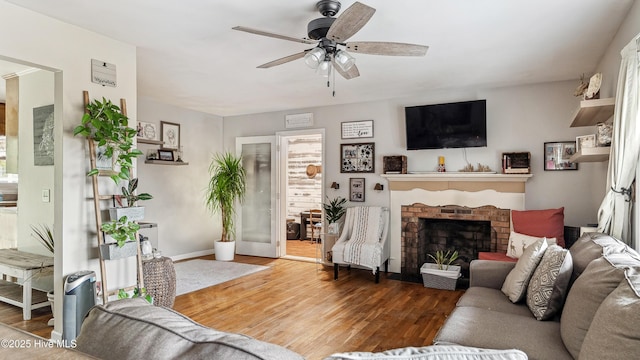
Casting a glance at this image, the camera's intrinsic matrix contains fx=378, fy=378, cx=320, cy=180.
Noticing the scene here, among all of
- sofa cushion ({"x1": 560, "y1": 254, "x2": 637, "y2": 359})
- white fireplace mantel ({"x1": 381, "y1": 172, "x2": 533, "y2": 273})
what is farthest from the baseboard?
sofa cushion ({"x1": 560, "y1": 254, "x2": 637, "y2": 359})

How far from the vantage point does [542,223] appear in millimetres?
4047

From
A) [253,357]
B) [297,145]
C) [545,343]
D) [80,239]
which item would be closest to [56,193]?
[80,239]

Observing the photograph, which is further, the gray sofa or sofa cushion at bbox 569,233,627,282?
sofa cushion at bbox 569,233,627,282

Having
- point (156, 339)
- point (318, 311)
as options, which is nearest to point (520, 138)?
point (318, 311)

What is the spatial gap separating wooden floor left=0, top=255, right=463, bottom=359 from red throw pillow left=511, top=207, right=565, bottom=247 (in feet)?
3.49

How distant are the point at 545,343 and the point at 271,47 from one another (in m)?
2.94

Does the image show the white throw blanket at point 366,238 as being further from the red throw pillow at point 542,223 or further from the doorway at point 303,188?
the doorway at point 303,188

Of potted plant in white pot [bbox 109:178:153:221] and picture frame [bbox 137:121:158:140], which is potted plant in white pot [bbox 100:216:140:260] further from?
picture frame [bbox 137:121:158:140]

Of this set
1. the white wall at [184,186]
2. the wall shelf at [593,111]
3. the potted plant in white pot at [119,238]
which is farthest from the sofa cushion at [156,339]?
the white wall at [184,186]

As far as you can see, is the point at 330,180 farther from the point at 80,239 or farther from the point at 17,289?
the point at 17,289

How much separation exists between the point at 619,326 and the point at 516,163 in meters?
3.72

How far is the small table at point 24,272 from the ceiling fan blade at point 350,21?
3.30 meters

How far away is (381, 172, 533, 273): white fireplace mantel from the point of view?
464cm

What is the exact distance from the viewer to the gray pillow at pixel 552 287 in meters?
2.08
